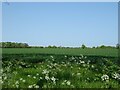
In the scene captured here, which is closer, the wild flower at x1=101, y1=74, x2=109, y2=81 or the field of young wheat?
the field of young wheat

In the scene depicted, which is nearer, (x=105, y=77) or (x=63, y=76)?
(x=105, y=77)

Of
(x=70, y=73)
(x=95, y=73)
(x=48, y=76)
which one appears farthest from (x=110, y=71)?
(x=48, y=76)

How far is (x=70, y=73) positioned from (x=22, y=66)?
326 centimetres

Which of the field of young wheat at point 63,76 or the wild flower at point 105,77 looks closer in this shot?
the field of young wheat at point 63,76

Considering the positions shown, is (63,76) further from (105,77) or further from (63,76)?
(105,77)

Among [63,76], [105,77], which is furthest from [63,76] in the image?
[105,77]

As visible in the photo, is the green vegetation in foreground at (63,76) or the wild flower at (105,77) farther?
the wild flower at (105,77)

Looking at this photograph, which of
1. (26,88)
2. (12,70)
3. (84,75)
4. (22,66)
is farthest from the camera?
(22,66)

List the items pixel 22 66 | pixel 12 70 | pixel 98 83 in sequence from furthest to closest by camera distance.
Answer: pixel 22 66 → pixel 12 70 → pixel 98 83

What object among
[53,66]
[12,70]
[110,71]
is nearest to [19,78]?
[12,70]

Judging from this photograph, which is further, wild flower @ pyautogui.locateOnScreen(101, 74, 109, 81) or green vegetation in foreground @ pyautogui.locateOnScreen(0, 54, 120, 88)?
wild flower @ pyautogui.locateOnScreen(101, 74, 109, 81)

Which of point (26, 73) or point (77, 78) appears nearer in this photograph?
Result: point (77, 78)

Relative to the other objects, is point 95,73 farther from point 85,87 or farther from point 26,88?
point 26,88

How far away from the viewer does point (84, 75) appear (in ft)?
44.1
